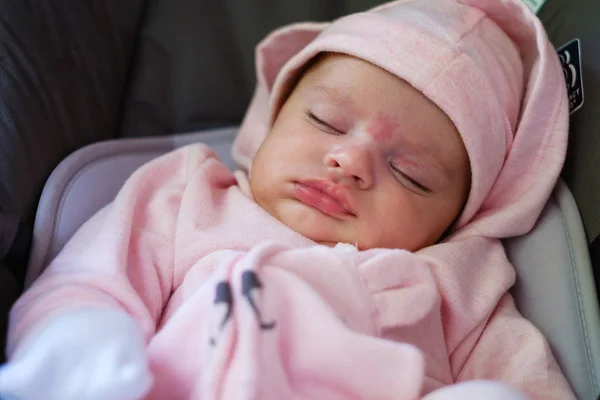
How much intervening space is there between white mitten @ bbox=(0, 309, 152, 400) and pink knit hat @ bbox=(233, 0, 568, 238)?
61cm

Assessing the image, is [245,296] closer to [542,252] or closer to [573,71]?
[542,252]

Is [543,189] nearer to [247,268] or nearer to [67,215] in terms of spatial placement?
[247,268]

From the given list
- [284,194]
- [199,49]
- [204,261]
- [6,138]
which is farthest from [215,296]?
[199,49]

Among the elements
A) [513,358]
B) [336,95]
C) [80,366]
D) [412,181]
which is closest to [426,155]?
[412,181]

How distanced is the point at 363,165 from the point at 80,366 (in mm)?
484

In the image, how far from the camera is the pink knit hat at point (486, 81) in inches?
41.3

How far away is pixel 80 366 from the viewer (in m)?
0.65

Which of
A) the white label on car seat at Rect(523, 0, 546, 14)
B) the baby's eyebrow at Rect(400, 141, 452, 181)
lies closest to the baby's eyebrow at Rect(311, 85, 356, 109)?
the baby's eyebrow at Rect(400, 141, 452, 181)

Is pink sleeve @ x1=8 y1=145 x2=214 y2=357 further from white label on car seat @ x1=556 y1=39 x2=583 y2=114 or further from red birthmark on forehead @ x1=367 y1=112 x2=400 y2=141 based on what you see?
white label on car seat @ x1=556 y1=39 x2=583 y2=114

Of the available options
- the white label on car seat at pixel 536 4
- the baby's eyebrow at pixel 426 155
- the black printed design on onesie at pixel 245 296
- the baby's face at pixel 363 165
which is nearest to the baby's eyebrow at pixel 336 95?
the baby's face at pixel 363 165

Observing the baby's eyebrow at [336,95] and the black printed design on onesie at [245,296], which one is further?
the baby's eyebrow at [336,95]

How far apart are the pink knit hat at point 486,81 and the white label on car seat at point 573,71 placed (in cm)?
5

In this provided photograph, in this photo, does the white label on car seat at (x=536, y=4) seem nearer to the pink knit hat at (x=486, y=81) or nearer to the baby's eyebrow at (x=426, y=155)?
the pink knit hat at (x=486, y=81)

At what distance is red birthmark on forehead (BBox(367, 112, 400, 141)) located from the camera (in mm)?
998
